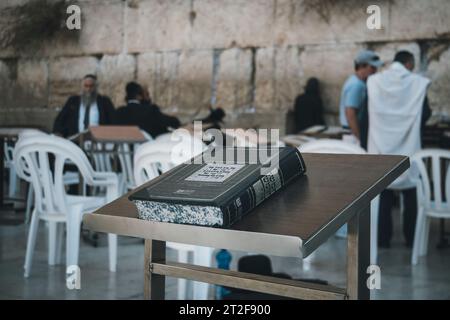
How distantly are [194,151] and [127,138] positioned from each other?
1.60m

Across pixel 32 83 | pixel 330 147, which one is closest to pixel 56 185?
pixel 330 147

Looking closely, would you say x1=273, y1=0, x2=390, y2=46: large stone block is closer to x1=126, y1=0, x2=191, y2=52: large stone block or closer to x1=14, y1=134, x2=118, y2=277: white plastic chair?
x1=126, y1=0, x2=191, y2=52: large stone block

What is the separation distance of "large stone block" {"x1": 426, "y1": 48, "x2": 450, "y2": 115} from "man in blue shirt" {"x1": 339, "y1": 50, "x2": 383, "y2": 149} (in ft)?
10.9

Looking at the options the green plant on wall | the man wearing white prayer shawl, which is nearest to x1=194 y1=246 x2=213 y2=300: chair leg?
the man wearing white prayer shawl

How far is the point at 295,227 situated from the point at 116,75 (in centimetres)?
1074

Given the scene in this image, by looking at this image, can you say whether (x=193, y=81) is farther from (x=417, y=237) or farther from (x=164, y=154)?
(x=164, y=154)

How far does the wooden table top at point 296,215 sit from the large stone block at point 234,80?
891 centimetres

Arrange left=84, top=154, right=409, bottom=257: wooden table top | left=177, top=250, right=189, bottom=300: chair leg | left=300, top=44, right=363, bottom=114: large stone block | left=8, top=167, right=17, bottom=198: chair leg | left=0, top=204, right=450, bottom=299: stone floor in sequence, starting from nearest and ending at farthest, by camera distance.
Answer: left=84, top=154, right=409, bottom=257: wooden table top → left=177, top=250, right=189, bottom=300: chair leg → left=0, top=204, right=450, bottom=299: stone floor → left=8, top=167, right=17, bottom=198: chair leg → left=300, top=44, right=363, bottom=114: large stone block

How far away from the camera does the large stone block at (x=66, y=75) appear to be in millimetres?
12023

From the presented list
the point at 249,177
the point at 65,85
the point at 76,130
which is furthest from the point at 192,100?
the point at 249,177

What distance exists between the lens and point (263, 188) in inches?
59.1

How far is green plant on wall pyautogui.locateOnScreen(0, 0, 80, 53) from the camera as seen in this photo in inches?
462

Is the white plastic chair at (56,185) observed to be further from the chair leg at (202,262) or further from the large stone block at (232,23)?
the large stone block at (232,23)

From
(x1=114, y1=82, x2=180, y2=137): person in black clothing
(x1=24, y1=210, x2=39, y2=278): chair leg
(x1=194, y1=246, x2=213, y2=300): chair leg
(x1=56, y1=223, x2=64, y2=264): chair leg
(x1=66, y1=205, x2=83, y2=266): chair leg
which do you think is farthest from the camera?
(x1=114, y1=82, x2=180, y2=137): person in black clothing
